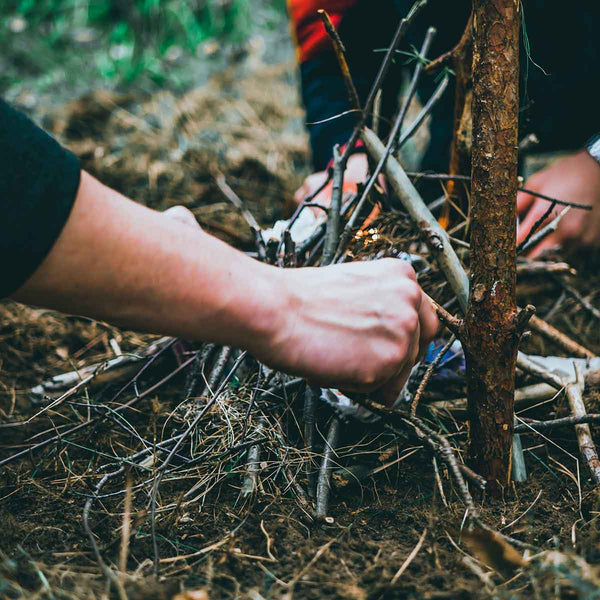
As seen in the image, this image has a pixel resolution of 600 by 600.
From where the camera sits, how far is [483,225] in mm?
771

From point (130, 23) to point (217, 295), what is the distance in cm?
426

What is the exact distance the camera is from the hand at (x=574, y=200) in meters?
1.52

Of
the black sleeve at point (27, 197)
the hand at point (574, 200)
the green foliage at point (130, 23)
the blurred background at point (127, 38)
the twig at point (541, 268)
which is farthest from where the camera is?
the green foliage at point (130, 23)

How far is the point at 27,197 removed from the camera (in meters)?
0.57

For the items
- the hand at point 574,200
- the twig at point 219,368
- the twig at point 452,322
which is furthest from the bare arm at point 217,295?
the hand at point 574,200

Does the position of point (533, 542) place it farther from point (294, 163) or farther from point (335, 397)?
point (294, 163)

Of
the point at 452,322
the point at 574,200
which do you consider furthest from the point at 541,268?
the point at 452,322

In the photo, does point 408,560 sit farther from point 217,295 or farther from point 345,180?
point 345,180

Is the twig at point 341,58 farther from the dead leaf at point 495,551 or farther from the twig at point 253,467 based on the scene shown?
the dead leaf at point 495,551

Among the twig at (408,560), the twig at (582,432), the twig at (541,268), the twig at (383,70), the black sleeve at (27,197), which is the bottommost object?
the twig at (408,560)

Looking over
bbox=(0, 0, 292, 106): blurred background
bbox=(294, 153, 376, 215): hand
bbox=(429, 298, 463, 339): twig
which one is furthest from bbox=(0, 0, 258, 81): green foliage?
bbox=(429, 298, 463, 339): twig

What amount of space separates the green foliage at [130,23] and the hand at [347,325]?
3795 mm

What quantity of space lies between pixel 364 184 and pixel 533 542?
747 mm

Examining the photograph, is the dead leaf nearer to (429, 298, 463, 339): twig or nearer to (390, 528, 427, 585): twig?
(390, 528, 427, 585): twig
